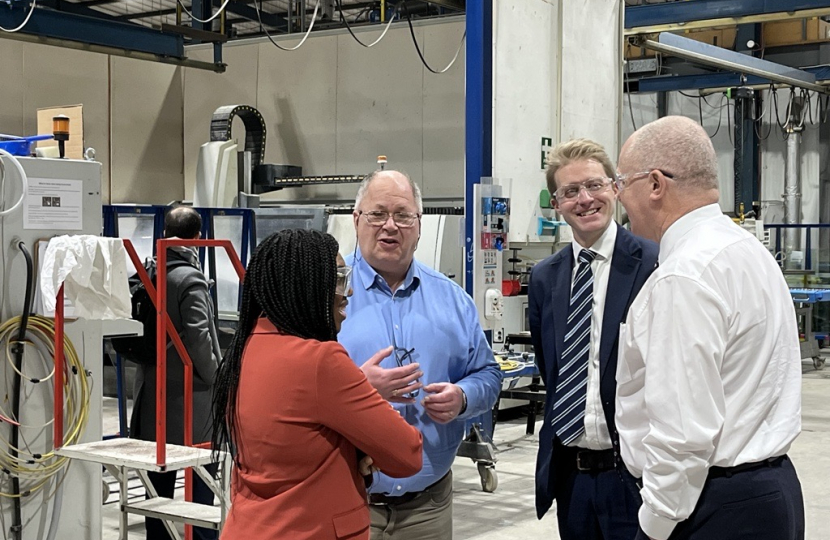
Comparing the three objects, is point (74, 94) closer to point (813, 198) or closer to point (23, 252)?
point (23, 252)

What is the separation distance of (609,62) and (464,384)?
16.8 feet

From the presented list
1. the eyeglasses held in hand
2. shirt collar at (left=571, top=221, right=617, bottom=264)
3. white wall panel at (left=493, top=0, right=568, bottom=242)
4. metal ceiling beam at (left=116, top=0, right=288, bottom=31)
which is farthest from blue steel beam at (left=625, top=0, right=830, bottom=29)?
the eyeglasses held in hand

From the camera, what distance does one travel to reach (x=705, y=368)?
1.68 meters

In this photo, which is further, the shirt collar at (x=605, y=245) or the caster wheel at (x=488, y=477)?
the caster wheel at (x=488, y=477)

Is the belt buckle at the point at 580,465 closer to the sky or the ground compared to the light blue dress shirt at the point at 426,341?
closer to the ground

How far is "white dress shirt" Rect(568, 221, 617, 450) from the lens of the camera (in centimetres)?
229

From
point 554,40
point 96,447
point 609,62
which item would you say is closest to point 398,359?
point 96,447

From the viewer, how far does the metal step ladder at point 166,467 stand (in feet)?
10.4

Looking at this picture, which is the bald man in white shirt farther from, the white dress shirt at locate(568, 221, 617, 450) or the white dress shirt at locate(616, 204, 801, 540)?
the white dress shirt at locate(568, 221, 617, 450)

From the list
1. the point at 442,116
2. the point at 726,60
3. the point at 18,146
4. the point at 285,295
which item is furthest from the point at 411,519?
the point at 726,60

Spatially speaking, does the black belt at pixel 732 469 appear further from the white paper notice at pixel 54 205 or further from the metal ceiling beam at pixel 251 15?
the metal ceiling beam at pixel 251 15

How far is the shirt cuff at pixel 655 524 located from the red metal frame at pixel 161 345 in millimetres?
1677

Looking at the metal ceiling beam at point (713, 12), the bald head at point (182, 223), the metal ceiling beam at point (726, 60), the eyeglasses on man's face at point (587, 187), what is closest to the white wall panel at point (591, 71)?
the metal ceiling beam at point (726, 60)

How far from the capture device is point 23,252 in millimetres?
3707
